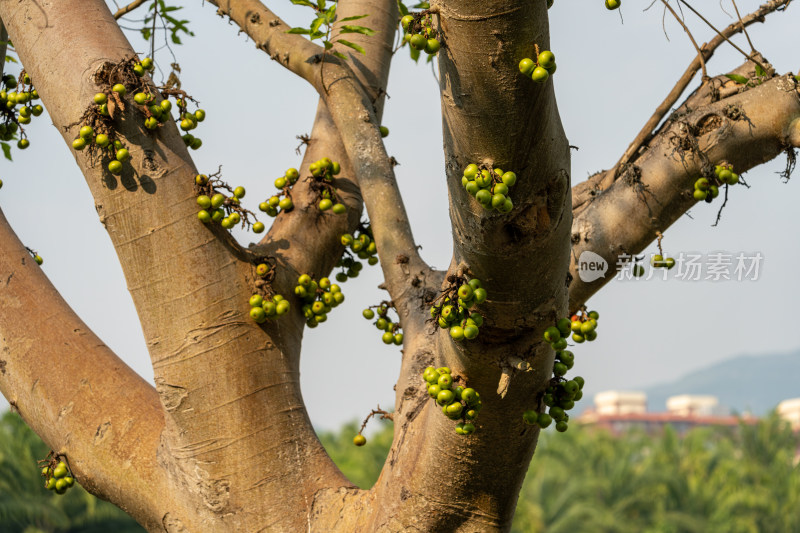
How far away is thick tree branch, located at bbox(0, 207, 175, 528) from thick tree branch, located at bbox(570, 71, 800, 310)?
1.62m

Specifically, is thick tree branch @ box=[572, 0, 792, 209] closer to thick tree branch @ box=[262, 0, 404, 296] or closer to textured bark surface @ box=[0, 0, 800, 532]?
textured bark surface @ box=[0, 0, 800, 532]

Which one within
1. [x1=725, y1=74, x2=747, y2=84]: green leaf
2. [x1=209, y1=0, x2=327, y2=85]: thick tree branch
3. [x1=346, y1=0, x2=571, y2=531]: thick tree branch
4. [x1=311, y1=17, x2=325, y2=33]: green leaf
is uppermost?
[x1=209, y1=0, x2=327, y2=85]: thick tree branch

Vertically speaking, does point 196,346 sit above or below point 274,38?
below

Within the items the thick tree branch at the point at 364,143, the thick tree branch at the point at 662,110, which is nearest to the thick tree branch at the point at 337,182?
the thick tree branch at the point at 364,143

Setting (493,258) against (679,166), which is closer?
(493,258)

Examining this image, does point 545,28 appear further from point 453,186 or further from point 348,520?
point 348,520

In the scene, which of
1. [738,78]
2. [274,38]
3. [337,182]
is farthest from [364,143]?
[738,78]

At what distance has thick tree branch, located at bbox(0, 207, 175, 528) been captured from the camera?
2912 mm

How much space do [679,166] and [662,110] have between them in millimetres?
335

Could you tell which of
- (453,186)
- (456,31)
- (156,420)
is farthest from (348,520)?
(456,31)

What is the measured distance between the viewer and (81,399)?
296 cm

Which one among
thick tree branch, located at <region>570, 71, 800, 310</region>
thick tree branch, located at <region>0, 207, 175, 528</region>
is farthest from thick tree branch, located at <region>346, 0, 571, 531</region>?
thick tree branch, located at <region>0, 207, 175, 528</region>

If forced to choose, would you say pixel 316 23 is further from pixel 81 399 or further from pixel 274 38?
pixel 81 399

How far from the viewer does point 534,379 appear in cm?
212
